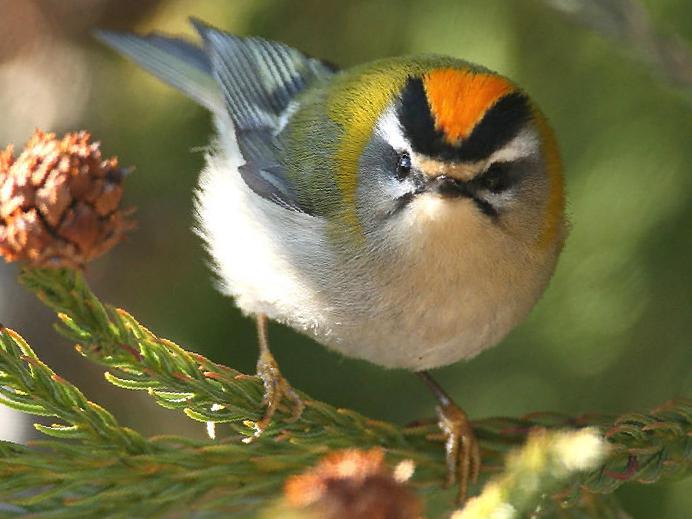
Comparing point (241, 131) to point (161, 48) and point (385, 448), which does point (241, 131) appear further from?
point (385, 448)

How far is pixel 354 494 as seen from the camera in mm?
647

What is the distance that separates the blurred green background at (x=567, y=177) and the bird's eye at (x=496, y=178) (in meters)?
0.29

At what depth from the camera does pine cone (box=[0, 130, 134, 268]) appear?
3.04 ft

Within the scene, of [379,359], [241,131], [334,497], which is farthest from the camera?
[241,131]

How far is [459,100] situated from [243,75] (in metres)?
0.89

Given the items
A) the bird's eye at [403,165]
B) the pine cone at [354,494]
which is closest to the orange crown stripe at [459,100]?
the bird's eye at [403,165]

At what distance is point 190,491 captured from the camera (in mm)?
1057

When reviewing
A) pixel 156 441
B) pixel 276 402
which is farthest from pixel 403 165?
pixel 156 441

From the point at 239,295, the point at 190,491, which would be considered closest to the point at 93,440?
the point at 190,491

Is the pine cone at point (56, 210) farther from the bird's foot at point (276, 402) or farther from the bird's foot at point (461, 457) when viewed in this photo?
the bird's foot at point (461, 457)

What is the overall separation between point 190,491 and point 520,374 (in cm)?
110

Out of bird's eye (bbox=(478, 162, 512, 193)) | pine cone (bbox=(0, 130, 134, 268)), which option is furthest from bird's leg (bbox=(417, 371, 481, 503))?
pine cone (bbox=(0, 130, 134, 268))

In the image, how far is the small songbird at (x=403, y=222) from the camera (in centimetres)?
152

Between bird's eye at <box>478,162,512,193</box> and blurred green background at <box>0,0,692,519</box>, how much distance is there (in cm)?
29
